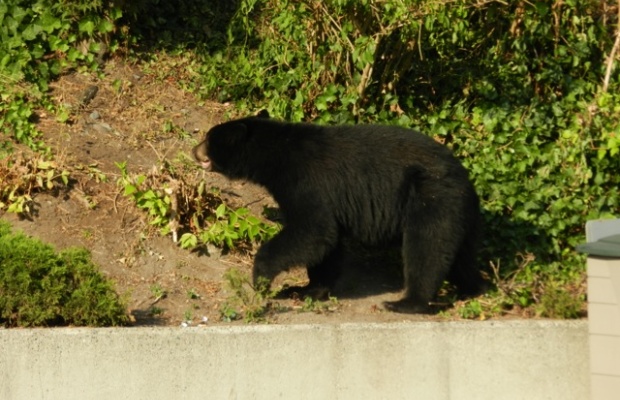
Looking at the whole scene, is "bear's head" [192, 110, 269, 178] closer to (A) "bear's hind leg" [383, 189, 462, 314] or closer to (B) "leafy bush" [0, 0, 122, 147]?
(A) "bear's hind leg" [383, 189, 462, 314]

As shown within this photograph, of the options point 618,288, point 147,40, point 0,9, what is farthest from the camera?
point 147,40

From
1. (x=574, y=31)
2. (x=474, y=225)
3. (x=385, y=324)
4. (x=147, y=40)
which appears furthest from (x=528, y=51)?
(x=385, y=324)

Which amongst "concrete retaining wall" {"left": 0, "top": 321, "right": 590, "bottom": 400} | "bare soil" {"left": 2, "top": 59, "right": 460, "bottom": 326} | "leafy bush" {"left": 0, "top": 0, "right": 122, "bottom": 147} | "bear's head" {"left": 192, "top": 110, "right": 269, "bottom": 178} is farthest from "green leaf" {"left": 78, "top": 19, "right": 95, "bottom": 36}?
"concrete retaining wall" {"left": 0, "top": 321, "right": 590, "bottom": 400}

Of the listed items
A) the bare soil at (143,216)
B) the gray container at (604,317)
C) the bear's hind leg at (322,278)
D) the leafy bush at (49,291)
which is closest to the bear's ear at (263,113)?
the bare soil at (143,216)

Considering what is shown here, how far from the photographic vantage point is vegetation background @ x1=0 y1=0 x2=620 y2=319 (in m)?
9.77

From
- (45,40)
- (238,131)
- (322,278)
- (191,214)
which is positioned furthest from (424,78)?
(45,40)

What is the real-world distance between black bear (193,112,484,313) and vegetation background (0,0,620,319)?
74cm

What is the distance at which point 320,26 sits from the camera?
10586mm

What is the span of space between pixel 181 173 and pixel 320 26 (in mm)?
2115

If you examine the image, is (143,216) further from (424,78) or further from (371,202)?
(424,78)

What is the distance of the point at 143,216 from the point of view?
959cm

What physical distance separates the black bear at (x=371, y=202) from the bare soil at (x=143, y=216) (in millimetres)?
403

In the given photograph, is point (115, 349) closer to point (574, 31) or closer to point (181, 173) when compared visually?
point (181, 173)

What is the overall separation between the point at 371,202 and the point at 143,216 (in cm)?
223
